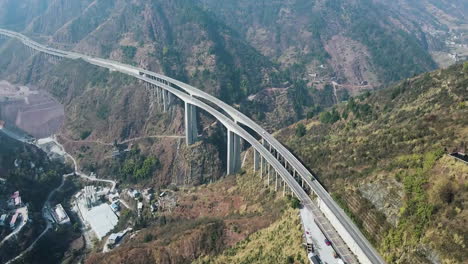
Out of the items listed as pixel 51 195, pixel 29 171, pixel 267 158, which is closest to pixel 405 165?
pixel 267 158

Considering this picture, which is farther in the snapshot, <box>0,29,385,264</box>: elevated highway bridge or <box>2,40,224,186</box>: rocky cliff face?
<box>2,40,224,186</box>: rocky cliff face

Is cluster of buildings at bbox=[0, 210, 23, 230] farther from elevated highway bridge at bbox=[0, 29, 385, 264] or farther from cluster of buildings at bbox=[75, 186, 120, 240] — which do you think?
elevated highway bridge at bbox=[0, 29, 385, 264]

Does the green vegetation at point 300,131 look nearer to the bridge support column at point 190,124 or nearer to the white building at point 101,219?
the bridge support column at point 190,124

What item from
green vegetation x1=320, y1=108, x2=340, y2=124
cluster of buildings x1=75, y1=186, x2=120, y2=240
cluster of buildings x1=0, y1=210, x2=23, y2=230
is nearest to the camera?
cluster of buildings x1=0, y1=210, x2=23, y2=230

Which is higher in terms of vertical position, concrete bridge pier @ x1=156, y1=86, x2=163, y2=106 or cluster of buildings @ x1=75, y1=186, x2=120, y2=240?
concrete bridge pier @ x1=156, y1=86, x2=163, y2=106

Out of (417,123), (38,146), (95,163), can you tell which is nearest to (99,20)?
(38,146)

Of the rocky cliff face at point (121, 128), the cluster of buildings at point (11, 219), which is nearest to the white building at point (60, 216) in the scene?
the cluster of buildings at point (11, 219)

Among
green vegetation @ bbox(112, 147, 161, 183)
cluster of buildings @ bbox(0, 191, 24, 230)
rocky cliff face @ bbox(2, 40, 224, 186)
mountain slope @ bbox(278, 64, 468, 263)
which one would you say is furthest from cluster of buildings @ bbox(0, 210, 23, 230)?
mountain slope @ bbox(278, 64, 468, 263)
